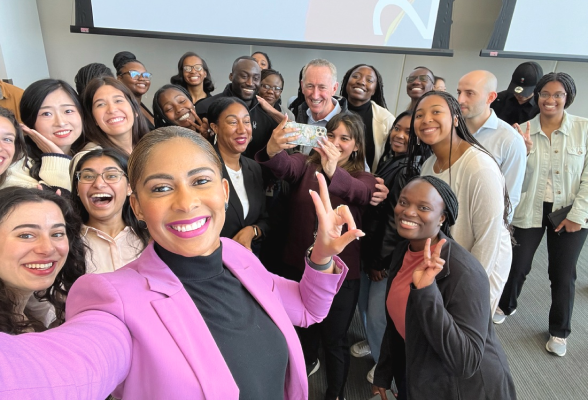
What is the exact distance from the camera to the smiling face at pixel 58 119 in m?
1.84

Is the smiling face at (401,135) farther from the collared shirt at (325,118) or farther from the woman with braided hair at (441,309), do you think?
the woman with braided hair at (441,309)

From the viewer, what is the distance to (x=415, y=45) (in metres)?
4.31

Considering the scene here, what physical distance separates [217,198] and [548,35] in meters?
5.54

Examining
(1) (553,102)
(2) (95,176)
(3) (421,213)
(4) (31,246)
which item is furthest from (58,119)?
(1) (553,102)

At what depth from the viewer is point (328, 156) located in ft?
5.81

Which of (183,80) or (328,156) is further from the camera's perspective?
(183,80)

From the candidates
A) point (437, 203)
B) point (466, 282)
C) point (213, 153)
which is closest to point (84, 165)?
point (213, 153)

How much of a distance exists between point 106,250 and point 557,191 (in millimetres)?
2879

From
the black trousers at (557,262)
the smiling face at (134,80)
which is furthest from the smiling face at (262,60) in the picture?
the black trousers at (557,262)

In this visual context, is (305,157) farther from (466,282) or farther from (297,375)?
(297,375)

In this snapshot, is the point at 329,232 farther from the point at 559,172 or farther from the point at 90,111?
the point at 559,172

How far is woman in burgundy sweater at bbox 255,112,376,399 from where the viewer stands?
5.87ft

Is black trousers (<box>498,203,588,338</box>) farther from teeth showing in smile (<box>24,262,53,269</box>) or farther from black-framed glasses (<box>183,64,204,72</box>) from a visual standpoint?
black-framed glasses (<box>183,64,204,72</box>)

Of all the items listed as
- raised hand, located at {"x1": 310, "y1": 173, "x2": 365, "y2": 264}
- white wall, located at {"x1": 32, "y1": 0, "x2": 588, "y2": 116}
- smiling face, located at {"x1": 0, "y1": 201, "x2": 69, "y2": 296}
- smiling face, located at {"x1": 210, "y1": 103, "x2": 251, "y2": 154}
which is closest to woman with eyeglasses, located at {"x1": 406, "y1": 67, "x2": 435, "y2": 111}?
smiling face, located at {"x1": 210, "y1": 103, "x2": 251, "y2": 154}
